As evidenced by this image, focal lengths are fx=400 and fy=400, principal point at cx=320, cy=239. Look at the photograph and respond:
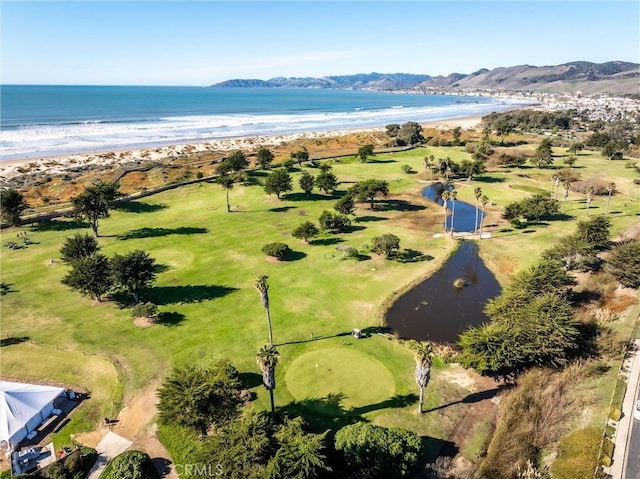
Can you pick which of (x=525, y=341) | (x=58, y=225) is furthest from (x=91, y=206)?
(x=525, y=341)

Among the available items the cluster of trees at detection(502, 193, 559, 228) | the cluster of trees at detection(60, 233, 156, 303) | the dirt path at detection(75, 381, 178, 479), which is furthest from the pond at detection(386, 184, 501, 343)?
the cluster of trees at detection(60, 233, 156, 303)

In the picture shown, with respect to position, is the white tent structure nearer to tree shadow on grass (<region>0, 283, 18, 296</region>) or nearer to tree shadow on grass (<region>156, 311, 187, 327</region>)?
tree shadow on grass (<region>156, 311, 187, 327</region>)

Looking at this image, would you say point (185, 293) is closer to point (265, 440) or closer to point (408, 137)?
point (265, 440)

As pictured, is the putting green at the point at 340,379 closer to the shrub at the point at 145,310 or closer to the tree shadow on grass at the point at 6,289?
the shrub at the point at 145,310

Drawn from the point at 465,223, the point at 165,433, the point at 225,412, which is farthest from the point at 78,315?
the point at 465,223

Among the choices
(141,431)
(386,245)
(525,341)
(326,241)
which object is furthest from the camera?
(326,241)
